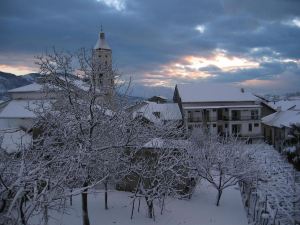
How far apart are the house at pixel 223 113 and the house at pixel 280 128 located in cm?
174

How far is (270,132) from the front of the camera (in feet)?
146

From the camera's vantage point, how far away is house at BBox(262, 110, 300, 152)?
35.6 m

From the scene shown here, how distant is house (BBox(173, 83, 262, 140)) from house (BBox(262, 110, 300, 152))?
174 cm

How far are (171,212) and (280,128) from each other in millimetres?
25687

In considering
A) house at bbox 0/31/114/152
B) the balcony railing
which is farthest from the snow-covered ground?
the balcony railing

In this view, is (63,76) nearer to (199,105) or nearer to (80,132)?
(80,132)

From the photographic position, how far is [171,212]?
17828mm

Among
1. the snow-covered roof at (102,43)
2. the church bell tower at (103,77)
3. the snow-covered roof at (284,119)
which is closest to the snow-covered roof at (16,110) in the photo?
the snow-covered roof at (102,43)

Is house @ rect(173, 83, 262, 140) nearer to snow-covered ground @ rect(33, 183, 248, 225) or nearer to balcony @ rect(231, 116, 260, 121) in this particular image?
balcony @ rect(231, 116, 260, 121)

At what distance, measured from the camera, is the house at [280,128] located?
35.6 m

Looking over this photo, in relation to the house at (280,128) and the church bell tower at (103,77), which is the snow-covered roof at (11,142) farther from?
the house at (280,128)

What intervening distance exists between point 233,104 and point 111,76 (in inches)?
1219

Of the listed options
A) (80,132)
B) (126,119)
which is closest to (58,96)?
(80,132)

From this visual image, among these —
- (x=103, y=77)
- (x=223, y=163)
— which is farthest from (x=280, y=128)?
(x=103, y=77)
